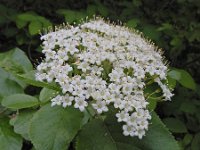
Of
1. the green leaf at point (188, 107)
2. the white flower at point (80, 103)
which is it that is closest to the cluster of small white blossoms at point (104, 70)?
the white flower at point (80, 103)

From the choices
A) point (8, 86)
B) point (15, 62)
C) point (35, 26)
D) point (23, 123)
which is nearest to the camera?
point (23, 123)

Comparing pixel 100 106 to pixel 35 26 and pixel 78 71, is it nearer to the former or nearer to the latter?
pixel 78 71

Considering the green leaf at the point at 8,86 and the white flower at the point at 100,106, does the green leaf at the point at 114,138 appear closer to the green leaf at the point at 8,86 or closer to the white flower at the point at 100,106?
the white flower at the point at 100,106

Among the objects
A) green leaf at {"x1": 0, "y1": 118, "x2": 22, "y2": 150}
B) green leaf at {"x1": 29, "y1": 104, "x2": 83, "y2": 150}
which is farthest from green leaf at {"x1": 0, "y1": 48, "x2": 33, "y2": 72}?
green leaf at {"x1": 29, "y1": 104, "x2": 83, "y2": 150}

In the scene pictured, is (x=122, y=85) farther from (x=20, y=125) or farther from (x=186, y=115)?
(x=186, y=115)

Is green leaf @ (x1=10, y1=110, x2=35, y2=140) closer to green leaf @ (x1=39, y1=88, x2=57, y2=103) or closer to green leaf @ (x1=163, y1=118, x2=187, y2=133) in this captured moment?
green leaf @ (x1=39, y1=88, x2=57, y2=103)

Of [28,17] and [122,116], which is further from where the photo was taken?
[28,17]

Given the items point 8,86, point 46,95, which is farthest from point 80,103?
point 8,86
